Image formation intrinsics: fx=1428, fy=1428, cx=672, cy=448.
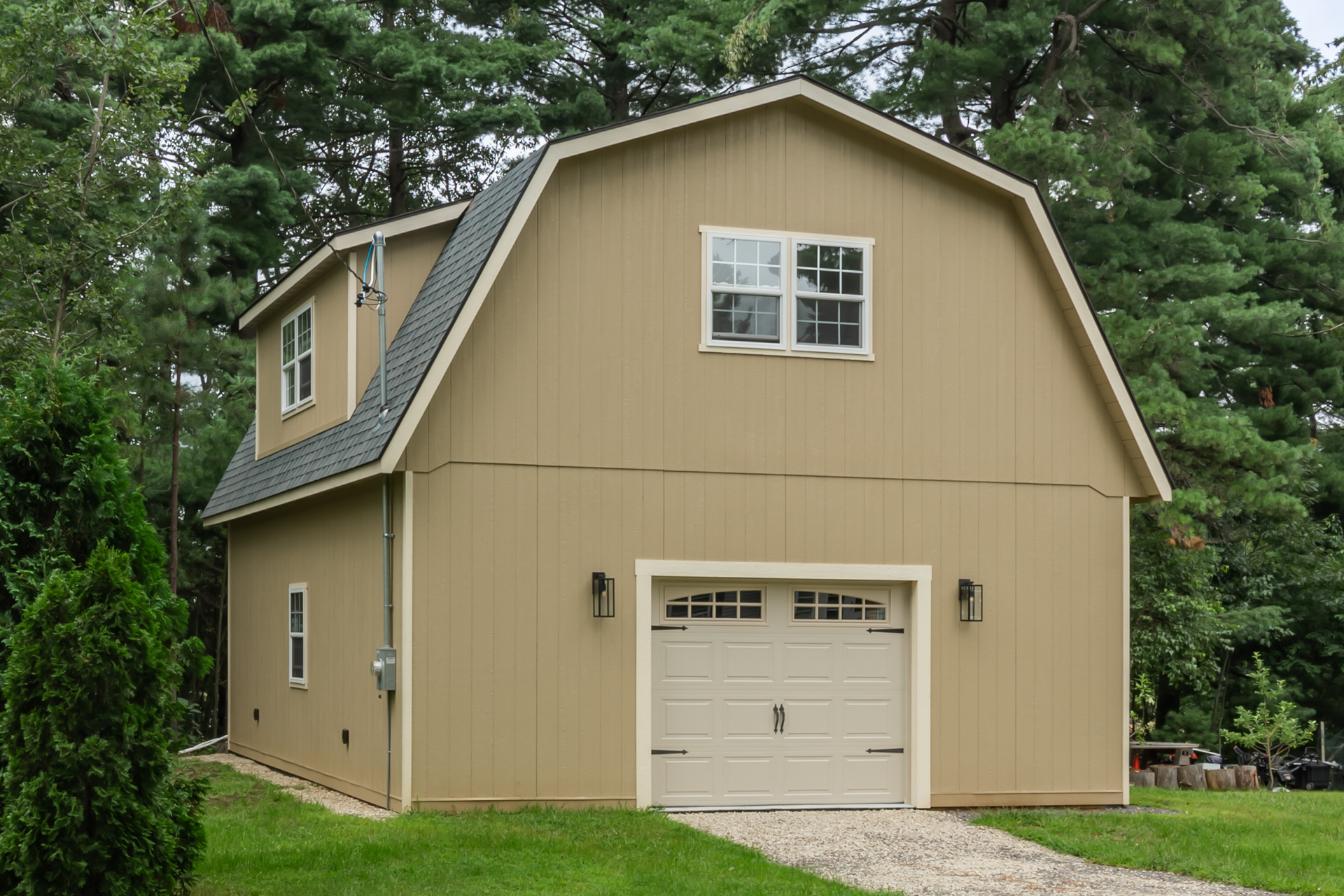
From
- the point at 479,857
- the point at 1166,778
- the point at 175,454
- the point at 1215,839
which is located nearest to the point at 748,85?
the point at 175,454

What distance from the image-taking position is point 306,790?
12.9 metres

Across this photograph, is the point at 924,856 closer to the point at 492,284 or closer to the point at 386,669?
the point at 386,669

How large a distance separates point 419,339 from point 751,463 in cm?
295

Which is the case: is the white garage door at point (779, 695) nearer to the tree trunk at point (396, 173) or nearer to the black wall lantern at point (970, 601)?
the black wall lantern at point (970, 601)

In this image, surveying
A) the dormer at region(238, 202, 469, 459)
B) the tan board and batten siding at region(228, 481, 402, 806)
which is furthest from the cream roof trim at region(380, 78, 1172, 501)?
the tan board and batten siding at region(228, 481, 402, 806)

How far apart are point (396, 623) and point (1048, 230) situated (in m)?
6.60

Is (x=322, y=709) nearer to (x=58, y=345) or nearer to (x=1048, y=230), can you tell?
(x=58, y=345)

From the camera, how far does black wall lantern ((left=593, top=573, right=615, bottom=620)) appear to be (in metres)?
11.6

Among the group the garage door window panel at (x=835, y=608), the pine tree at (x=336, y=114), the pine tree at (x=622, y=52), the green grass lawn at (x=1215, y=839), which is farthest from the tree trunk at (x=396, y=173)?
the green grass lawn at (x=1215, y=839)

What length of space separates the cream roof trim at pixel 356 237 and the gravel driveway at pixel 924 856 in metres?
5.60

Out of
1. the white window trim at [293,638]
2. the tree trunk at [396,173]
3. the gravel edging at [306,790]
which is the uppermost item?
the tree trunk at [396,173]

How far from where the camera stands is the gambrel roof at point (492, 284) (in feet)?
36.2

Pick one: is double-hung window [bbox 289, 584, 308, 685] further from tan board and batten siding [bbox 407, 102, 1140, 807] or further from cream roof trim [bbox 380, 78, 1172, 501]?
cream roof trim [bbox 380, 78, 1172, 501]

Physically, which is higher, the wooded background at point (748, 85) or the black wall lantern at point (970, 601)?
the wooded background at point (748, 85)
